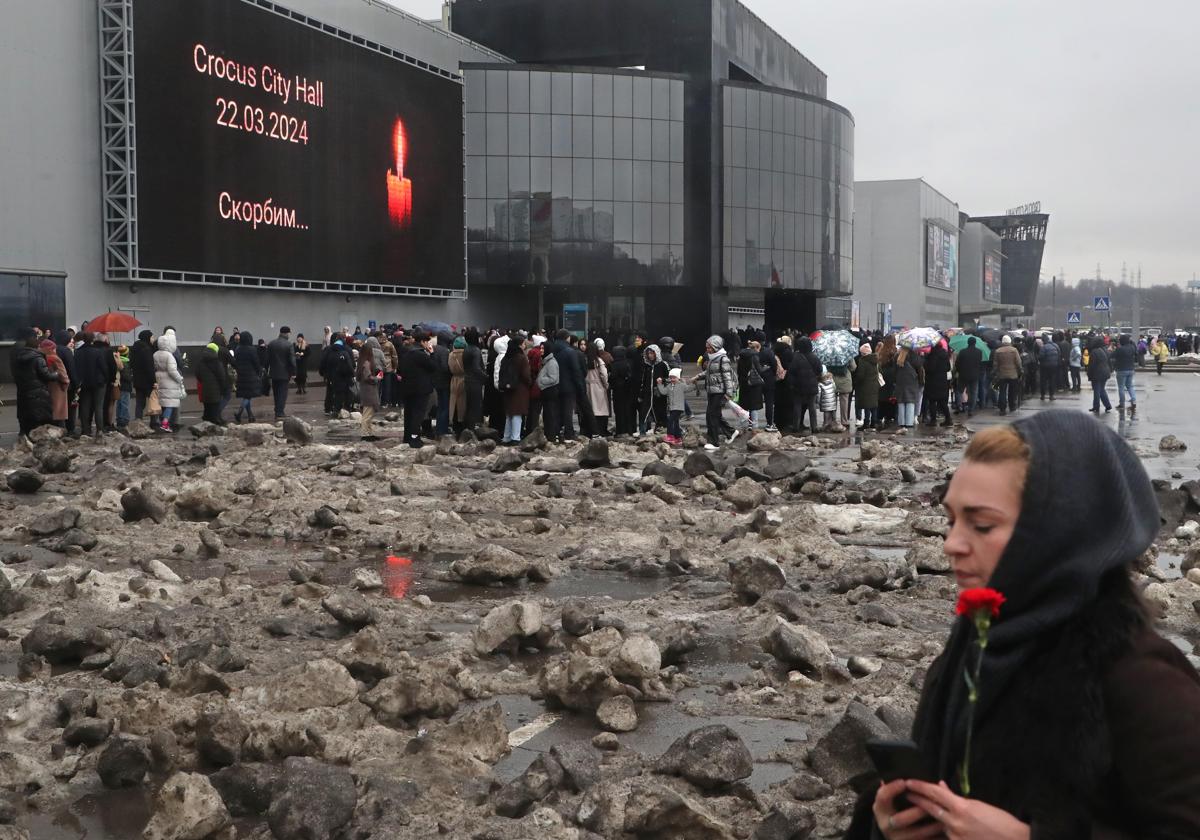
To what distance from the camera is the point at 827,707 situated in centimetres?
677

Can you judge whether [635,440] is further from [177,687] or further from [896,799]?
[896,799]

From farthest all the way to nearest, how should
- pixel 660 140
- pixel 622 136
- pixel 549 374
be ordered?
pixel 660 140 < pixel 622 136 < pixel 549 374

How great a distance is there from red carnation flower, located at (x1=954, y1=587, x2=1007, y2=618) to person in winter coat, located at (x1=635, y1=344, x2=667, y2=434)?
66.8 ft

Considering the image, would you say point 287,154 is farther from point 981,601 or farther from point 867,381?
point 981,601

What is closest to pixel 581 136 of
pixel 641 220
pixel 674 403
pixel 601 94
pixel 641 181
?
pixel 601 94

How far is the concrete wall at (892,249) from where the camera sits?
107250 mm

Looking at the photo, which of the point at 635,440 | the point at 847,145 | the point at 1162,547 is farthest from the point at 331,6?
the point at 1162,547

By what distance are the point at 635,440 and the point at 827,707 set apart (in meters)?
15.3

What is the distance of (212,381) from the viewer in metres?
24.1

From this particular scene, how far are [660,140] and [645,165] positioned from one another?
135 cm

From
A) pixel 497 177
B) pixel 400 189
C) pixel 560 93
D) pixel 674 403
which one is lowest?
pixel 674 403

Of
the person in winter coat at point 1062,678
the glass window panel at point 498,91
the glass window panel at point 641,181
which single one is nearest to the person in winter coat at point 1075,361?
the glass window panel at point 641,181

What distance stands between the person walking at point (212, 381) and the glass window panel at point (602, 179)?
40.4 m

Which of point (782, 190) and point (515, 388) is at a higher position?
point (782, 190)
